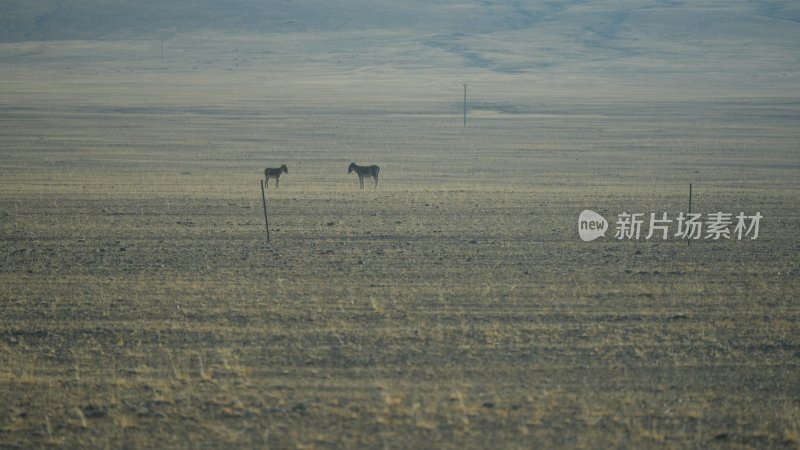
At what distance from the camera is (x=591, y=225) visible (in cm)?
1986

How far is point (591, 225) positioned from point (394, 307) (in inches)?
321

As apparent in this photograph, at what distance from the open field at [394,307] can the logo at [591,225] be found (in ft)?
0.85

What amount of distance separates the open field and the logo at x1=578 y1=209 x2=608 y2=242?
258 mm

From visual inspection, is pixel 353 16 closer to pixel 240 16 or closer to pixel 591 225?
pixel 240 16

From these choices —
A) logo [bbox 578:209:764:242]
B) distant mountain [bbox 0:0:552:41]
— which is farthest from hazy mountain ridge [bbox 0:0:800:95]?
logo [bbox 578:209:764:242]

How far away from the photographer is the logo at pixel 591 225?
1853cm

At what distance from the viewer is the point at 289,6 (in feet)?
571

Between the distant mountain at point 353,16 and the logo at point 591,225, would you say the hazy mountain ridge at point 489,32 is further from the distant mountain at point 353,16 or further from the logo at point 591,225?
the logo at point 591,225

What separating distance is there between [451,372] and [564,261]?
6.29 metres

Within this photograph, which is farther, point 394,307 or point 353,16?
point 353,16

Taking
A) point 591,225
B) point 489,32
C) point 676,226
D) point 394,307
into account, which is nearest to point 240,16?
point 489,32

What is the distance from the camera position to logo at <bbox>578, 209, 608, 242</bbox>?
60.8 ft

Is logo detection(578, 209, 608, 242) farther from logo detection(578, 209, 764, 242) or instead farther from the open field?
the open field

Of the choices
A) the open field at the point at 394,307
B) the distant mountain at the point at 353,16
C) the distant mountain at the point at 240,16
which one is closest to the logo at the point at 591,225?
the open field at the point at 394,307
